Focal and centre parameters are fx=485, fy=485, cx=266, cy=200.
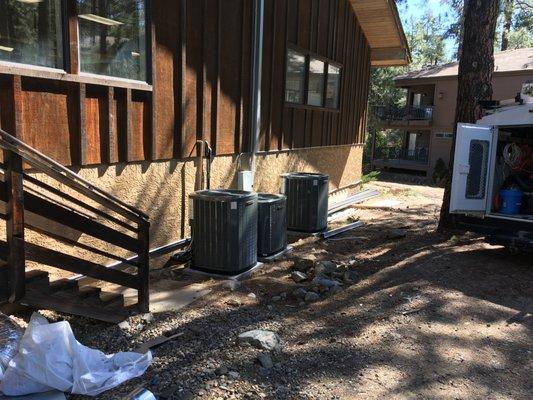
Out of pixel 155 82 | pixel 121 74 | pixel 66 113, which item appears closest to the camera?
pixel 66 113

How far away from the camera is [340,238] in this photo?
368 inches

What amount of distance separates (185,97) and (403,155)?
82.9ft

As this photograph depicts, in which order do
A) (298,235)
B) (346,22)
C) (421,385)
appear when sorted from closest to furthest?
(421,385)
(298,235)
(346,22)

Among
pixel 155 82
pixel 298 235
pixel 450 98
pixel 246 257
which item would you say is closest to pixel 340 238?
pixel 298 235

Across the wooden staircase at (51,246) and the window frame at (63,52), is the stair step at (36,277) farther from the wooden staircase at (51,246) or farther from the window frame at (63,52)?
the window frame at (63,52)

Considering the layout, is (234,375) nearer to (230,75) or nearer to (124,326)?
(124,326)

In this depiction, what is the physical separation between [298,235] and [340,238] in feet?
2.67

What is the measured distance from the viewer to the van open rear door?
7078 mm

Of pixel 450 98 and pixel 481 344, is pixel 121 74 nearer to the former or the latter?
pixel 481 344

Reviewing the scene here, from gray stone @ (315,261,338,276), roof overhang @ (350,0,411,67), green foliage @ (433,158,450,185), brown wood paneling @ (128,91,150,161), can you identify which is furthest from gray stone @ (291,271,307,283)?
green foliage @ (433,158,450,185)

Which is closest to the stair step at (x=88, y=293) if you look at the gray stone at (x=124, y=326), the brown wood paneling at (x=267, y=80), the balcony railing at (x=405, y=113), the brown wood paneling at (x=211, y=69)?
the gray stone at (x=124, y=326)

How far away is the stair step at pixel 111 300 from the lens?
468cm

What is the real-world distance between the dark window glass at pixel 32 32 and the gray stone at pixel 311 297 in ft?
12.1

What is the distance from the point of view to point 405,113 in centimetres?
2955
